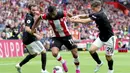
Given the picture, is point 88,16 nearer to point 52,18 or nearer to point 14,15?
point 52,18

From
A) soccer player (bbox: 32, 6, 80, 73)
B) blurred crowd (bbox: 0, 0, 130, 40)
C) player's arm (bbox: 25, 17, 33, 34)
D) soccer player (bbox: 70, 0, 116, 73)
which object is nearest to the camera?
soccer player (bbox: 70, 0, 116, 73)

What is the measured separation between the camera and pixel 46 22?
134ft

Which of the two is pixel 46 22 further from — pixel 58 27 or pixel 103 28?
pixel 103 28

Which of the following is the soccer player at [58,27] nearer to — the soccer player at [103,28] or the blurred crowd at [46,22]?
the soccer player at [103,28]

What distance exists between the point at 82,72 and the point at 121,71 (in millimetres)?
1605

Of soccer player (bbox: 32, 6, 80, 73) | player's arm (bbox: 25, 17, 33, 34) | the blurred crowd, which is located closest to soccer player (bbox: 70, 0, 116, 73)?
soccer player (bbox: 32, 6, 80, 73)

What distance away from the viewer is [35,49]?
17797 mm

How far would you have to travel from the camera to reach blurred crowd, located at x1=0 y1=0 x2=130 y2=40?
36500mm

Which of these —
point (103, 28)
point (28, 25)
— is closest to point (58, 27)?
point (28, 25)

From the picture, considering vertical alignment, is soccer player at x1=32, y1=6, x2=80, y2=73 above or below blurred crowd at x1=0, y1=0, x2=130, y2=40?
above

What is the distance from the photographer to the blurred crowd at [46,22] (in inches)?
1437

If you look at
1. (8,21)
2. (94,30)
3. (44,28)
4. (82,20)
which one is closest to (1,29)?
(8,21)

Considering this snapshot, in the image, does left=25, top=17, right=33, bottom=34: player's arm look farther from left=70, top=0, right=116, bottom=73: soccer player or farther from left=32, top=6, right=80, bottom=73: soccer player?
left=70, top=0, right=116, bottom=73: soccer player

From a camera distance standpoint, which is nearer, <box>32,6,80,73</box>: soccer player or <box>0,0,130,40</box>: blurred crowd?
<box>32,6,80,73</box>: soccer player
